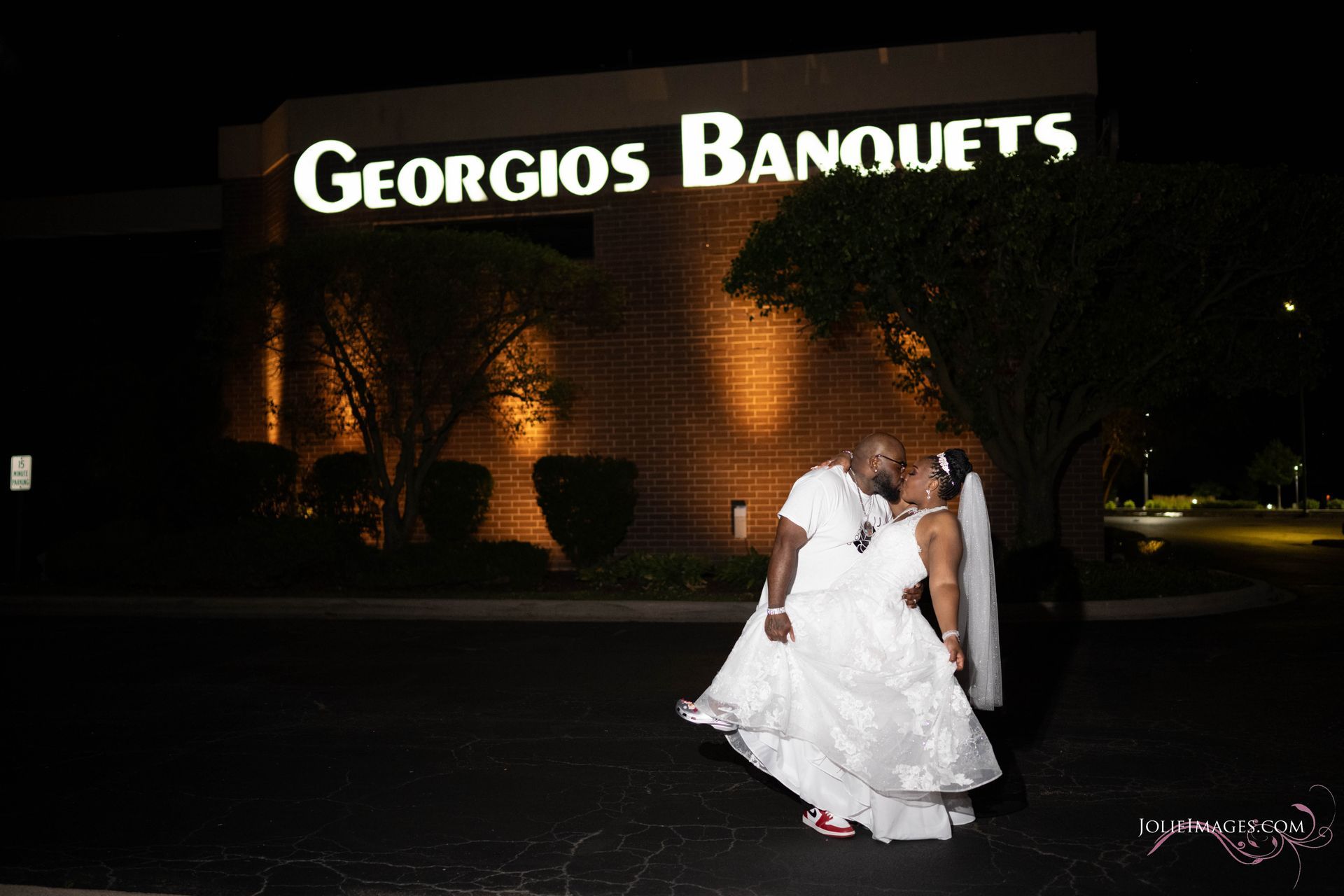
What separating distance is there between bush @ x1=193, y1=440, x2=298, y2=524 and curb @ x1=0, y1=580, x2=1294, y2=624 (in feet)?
11.5

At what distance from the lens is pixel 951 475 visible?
5016mm

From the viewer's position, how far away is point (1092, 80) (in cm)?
1811

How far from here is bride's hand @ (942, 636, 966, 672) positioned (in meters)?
4.94

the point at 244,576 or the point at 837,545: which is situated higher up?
the point at 837,545

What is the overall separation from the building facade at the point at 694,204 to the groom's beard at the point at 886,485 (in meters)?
12.8

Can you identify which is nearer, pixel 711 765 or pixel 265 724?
pixel 711 765

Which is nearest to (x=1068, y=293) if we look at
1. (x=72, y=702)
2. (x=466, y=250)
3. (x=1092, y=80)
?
(x=1092, y=80)

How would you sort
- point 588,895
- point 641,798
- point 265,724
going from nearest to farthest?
point 588,895 → point 641,798 → point 265,724

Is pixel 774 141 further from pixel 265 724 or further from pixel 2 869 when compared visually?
pixel 2 869

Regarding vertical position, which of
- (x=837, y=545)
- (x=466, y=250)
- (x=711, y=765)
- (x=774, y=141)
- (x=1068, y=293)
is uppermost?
(x=774, y=141)

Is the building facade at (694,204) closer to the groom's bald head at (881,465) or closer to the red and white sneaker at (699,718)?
the groom's bald head at (881,465)

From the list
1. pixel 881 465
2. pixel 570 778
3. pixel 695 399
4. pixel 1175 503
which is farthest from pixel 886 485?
pixel 1175 503

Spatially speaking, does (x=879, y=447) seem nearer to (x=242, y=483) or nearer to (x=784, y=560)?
(x=784, y=560)

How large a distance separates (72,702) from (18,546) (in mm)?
10480
